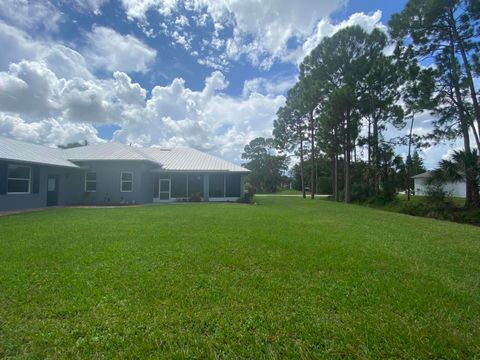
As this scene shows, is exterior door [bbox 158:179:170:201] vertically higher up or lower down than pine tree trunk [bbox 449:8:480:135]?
lower down

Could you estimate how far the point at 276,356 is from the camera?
2.37 meters

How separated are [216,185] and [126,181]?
690cm

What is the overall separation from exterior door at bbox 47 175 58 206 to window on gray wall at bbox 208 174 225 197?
1040cm

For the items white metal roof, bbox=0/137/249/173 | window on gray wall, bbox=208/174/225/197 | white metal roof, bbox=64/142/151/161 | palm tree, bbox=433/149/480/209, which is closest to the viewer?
palm tree, bbox=433/149/480/209

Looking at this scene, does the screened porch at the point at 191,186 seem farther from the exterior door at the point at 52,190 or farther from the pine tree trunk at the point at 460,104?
the pine tree trunk at the point at 460,104

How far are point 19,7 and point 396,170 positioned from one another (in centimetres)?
2811

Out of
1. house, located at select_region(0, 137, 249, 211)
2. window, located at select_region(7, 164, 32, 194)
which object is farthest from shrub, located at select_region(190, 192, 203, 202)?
window, located at select_region(7, 164, 32, 194)

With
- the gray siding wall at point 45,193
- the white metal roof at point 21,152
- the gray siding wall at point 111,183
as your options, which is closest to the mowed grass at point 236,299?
the white metal roof at point 21,152

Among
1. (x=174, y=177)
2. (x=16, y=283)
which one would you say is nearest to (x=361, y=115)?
(x=174, y=177)

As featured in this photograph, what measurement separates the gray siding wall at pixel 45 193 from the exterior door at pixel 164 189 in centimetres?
553

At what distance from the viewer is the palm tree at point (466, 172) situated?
13.7 meters

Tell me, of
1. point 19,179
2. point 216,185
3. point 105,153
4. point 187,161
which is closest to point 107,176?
point 105,153

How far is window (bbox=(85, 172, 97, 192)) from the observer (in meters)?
18.0

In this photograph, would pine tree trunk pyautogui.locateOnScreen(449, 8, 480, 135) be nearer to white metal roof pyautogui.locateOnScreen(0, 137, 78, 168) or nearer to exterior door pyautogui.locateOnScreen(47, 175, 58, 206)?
white metal roof pyautogui.locateOnScreen(0, 137, 78, 168)
